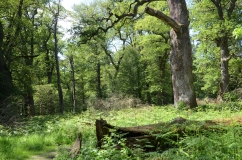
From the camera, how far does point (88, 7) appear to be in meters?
29.7

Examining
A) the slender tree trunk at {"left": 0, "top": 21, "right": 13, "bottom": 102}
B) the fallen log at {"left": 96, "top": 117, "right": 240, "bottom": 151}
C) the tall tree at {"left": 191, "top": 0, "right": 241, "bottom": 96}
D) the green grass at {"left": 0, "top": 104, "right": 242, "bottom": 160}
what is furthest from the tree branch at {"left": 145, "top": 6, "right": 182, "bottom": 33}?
the slender tree trunk at {"left": 0, "top": 21, "right": 13, "bottom": 102}

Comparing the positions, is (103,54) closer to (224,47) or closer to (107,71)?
(107,71)

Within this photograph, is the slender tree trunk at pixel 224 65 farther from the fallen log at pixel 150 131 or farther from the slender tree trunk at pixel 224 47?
the fallen log at pixel 150 131

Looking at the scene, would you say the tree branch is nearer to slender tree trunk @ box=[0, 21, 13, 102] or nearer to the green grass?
the green grass

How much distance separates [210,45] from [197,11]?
4.16 metres

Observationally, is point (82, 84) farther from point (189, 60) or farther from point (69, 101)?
point (189, 60)

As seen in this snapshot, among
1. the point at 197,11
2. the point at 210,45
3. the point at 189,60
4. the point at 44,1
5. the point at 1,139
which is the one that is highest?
the point at 44,1

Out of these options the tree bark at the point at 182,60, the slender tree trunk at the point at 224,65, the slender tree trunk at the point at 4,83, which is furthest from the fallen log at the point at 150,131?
the slender tree trunk at the point at 224,65

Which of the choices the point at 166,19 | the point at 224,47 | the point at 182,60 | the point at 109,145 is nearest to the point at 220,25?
the point at 224,47

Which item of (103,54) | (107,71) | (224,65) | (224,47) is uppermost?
(103,54)

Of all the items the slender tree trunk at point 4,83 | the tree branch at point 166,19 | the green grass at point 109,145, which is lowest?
the green grass at point 109,145

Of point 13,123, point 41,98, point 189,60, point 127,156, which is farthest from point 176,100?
point 41,98

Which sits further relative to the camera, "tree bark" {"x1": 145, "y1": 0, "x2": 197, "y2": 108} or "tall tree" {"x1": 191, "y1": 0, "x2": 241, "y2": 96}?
"tall tree" {"x1": 191, "y1": 0, "x2": 241, "y2": 96}

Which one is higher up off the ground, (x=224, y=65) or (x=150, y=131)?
(x=224, y=65)
